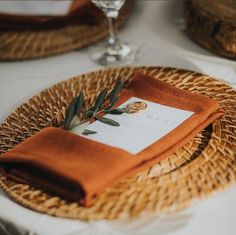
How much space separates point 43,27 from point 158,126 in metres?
0.40

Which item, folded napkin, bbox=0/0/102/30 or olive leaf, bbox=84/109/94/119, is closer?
olive leaf, bbox=84/109/94/119

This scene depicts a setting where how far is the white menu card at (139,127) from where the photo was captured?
550mm

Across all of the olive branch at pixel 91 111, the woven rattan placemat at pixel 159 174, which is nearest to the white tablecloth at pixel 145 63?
the woven rattan placemat at pixel 159 174

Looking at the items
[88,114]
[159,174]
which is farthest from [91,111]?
[159,174]

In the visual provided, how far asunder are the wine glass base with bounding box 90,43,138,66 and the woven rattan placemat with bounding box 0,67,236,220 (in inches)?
6.4

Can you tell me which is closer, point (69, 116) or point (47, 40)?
point (69, 116)

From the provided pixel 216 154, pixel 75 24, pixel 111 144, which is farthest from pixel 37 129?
pixel 75 24

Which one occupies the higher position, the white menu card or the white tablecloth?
the white menu card

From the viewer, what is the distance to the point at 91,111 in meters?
0.60

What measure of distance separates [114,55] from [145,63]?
0.20ft

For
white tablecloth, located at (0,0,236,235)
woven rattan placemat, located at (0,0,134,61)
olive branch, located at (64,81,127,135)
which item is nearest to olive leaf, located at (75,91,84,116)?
olive branch, located at (64,81,127,135)

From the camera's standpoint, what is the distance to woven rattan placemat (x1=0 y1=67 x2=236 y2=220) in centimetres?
49

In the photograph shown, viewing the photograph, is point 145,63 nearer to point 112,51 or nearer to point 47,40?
point 112,51

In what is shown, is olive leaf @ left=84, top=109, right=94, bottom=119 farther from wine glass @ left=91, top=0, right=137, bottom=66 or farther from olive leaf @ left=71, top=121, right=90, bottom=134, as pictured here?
wine glass @ left=91, top=0, right=137, bottom=66
